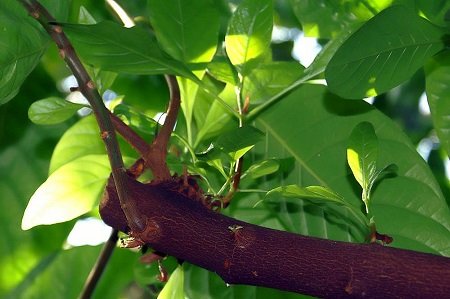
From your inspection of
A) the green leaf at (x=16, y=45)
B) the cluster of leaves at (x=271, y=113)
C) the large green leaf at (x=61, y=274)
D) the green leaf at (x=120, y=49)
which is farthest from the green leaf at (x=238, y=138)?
the large green leaf at (x=61, y=274)

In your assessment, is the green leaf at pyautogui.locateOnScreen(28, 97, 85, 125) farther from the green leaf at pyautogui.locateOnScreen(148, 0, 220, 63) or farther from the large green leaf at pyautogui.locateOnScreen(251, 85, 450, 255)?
the large green leaf at pyautogui.locateOnScreen(251, 85, 450, 255)

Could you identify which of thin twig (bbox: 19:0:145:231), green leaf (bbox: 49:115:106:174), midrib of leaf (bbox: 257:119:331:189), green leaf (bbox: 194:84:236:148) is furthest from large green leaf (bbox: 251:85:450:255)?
thin twig (bbox: 19:0:145:231)

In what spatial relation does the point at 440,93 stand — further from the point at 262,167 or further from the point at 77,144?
the point at 77,144

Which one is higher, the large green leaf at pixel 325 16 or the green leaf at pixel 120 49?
the large green leaf at pixel 325 16

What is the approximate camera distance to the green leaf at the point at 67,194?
902mm

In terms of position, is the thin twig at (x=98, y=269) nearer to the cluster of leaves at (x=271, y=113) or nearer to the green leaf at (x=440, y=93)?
the cluster of leaves at (x=271, y=113)

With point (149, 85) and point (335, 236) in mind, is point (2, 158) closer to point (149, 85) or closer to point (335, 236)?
point (149, 85)

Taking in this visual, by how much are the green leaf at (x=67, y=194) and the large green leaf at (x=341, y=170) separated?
0.18 meters

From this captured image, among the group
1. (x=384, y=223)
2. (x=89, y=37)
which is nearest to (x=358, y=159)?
(x=384, y=223)

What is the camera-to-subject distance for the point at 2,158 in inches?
53.0

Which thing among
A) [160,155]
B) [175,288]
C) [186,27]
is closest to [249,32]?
[186,27]

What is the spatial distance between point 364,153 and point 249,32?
18 centimetres

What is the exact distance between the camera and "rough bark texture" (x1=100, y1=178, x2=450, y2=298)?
658mm

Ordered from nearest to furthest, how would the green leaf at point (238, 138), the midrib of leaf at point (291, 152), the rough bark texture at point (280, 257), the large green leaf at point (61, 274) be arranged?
the rough bark texture at point (280, 257) → the green leaf at point (238, 138) → the midrib of leaf at point (291, 152) → the large green leaf at point (61, 274)
